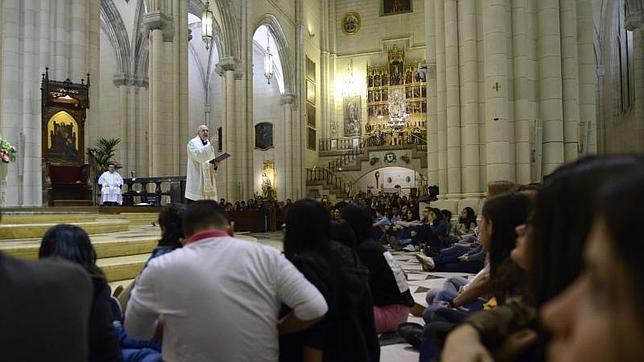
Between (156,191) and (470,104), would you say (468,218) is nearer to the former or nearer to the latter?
(470,104)

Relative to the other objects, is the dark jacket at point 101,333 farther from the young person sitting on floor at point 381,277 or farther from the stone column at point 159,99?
the stone column at point 159,99

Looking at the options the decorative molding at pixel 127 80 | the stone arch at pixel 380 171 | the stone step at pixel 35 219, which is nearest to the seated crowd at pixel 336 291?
the stone step at pixel 35 219

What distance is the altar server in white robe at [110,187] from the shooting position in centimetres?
1364

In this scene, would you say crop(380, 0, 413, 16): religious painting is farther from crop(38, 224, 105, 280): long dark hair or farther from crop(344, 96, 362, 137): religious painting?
crop(38, 224, 105, 280): long dark hair

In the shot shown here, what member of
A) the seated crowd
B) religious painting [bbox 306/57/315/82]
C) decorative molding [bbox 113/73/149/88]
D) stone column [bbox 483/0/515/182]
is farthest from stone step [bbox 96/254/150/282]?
religious painting [bbox 306/57/315/82]

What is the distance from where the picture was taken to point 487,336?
1104 millimetres

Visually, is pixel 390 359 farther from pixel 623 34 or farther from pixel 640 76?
pixel 623 34

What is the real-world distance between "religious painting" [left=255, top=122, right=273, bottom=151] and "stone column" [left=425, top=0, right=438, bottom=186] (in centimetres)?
1604

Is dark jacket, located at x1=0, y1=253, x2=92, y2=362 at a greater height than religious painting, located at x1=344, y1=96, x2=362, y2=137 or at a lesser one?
lesser

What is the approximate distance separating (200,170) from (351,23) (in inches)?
896

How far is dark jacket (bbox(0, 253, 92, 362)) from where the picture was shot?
3.52ft

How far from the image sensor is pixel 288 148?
25844mm

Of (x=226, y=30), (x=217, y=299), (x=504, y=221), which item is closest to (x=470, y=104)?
(x=504, y=221)

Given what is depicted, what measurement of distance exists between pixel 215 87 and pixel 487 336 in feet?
101
